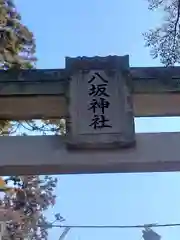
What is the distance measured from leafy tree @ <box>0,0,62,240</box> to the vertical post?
21.4 inches

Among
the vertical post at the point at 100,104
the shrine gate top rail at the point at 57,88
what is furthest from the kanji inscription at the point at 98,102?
the shrine gate top rail at the point at 57,88

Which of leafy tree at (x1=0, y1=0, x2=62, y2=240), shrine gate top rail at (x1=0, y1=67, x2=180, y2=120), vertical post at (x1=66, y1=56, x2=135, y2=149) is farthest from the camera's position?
leafy tree at (x1=0, y1=0, x2=62, y2=240)

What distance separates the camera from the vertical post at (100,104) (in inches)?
139

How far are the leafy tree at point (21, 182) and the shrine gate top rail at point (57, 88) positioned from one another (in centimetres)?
17

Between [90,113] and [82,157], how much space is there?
34 cm

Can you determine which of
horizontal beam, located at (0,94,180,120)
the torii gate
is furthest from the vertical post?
horizontal beam, located at (0,94,180,120)

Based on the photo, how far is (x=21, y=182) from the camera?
30.8ft

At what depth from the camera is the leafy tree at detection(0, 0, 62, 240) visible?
21.4 feet

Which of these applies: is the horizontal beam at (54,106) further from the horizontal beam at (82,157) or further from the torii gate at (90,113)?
the horizontal beam at (82,157)

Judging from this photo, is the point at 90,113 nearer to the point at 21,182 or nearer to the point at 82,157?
the point at 82,157

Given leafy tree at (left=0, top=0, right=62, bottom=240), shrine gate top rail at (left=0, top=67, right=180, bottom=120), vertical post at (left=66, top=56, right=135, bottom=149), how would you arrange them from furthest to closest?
leafy tree at (left=0, top=0, right=62, bottom=240) < shrine gate top rail at (left=0, top=67, right=180, bottom=120) < vertical post at (left=66, top=56, right=135, bottom=149)

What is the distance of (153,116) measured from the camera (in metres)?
3.97

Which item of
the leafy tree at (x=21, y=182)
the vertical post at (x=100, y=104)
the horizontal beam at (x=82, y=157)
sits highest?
the leafy tree at (x=21, y=182)

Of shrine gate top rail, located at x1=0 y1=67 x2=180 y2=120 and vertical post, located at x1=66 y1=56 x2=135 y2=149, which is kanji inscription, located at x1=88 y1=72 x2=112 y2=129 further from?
shrine gate top rail, located at x1=0 y1=67 x2=180 y2=120
